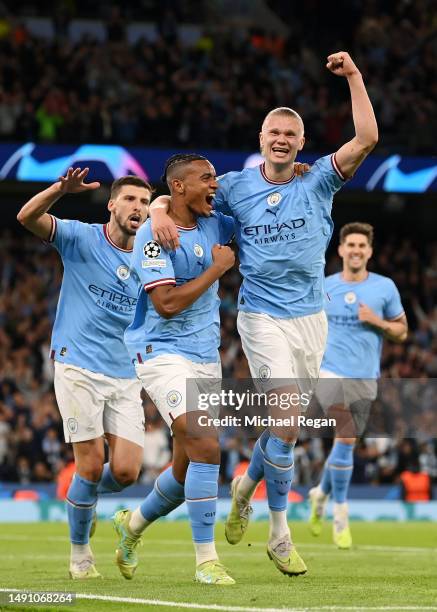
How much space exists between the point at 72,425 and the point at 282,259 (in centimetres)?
194

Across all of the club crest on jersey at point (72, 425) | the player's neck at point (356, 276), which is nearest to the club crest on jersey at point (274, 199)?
the club crest on jersey at point (72, 425)

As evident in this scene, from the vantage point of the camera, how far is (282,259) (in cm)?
823

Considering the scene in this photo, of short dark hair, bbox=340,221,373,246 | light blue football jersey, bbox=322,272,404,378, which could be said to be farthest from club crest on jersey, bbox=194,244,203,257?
light blue football jersey, bbox=322,272,404,378

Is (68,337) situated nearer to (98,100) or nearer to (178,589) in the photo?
(178,589)

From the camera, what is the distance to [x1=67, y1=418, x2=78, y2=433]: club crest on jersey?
28.8 feet

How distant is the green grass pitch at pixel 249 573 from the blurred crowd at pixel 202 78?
10.8 m

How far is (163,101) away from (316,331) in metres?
16.9

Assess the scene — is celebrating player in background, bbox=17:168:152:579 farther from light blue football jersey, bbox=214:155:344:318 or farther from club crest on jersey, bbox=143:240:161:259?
club crest on jersey, bbox=143:240:161:259

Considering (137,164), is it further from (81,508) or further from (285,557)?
(285,557)

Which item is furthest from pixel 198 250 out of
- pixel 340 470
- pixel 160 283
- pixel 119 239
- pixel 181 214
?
pixel 340 470

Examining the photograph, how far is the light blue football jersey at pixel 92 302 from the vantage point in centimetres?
898

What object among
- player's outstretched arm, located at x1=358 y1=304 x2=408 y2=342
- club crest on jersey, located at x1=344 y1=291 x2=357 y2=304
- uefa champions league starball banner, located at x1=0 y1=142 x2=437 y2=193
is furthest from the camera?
uefa champions league starball banner, located at x1=0 y1=142 x2=437 y2=193

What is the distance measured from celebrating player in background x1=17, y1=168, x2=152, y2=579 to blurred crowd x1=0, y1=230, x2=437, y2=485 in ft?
32.9

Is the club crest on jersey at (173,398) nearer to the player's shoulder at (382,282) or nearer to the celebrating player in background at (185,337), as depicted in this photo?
the celebrating player in background at (185,337)
